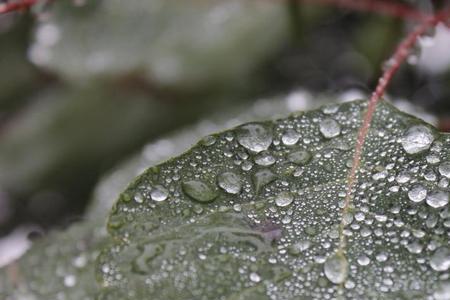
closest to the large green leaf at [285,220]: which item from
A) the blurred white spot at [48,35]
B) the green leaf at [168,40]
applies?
the green leaf at [168,40]

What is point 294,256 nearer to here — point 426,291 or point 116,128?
point 426,291

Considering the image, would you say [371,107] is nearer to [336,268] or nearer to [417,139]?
[417,139]

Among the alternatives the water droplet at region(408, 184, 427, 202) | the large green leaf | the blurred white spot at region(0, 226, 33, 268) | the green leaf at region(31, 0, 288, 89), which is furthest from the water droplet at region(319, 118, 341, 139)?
the blurred white spot at region(0, 226, 33, 268)

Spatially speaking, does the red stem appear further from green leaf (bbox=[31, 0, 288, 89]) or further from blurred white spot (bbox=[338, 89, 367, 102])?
green leaf (bbox=[31, 0, 288, 89])

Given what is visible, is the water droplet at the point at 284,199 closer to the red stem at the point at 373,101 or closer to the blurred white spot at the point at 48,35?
the red stem at the point at 373,101

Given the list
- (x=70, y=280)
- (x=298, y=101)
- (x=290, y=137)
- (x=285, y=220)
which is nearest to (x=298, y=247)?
(x=285, y=220)
